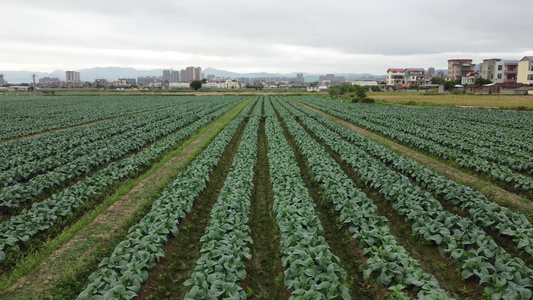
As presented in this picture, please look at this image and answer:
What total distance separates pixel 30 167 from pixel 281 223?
11.8 m

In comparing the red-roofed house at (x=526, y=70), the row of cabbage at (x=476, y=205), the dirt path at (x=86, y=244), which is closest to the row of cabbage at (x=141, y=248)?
the dirt path at (x=86, y=244)

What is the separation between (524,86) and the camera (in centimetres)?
7200

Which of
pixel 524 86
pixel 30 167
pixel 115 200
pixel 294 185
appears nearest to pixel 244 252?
pixel 294 185

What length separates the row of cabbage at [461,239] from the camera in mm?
5348

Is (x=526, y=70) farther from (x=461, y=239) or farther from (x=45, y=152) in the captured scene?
(x=45, y=152)

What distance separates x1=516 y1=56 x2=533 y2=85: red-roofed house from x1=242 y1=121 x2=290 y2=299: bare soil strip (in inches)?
3879

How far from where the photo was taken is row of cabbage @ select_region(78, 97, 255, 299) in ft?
17.3

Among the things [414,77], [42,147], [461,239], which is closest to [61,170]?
[42,147]

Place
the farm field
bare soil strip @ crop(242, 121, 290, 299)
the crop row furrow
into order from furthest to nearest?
the crop row furrow, bare soil strip @ crop(242, 121, 290, 299), the farm field

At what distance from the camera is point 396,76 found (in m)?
133

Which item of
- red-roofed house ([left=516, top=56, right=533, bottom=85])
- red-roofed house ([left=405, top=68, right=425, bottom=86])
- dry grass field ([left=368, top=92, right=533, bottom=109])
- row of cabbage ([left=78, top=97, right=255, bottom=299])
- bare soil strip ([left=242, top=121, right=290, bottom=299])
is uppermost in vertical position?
red-roofed house ([left=405, top=68, right=425, bottom=86])

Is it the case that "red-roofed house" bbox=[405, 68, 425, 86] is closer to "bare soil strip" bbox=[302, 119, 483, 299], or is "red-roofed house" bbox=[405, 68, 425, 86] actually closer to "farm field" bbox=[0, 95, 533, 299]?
"farm field" bbox=[0, 95, 533, 299]

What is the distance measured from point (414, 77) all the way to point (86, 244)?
5766 inches

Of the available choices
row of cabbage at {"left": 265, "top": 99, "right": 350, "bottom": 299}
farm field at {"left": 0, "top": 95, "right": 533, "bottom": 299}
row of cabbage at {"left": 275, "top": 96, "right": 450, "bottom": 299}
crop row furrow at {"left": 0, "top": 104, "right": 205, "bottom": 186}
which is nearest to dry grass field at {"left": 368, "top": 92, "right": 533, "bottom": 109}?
farm field at {"left": 0, "top": 95, "right": 533, "bottom": 299}
